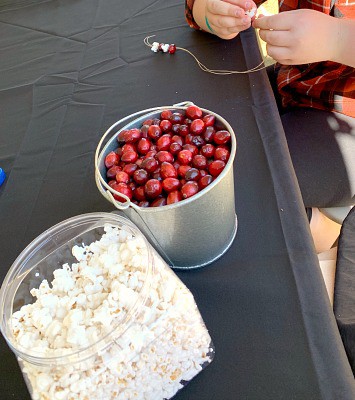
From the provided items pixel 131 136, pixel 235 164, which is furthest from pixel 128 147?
pixel 235 164

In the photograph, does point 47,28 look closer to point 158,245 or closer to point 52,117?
point 52,117

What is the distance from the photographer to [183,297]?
15.3 inches

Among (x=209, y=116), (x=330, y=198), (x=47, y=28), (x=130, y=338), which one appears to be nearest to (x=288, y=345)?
(x=130, y=338)

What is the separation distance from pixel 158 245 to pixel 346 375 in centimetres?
22

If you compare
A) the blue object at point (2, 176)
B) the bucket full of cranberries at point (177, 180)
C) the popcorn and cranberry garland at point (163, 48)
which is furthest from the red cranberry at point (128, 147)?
the popcorn and cranberry garland at point (163, 48)

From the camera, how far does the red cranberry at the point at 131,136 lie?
50 cm

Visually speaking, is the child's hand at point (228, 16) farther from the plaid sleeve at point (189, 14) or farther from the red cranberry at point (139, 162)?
the red cranberry at point (139, 162)

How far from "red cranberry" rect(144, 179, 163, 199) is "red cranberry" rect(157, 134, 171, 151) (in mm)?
64

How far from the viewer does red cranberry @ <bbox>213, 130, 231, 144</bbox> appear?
18.3 inches

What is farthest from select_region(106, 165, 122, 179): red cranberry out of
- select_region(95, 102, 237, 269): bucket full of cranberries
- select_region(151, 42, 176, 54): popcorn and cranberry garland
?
select_region(151, 42, 176, 54): popcorn and cranberry garland

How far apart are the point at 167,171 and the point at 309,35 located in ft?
1.20

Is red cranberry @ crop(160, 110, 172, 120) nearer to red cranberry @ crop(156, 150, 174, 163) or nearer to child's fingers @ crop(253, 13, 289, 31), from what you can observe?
red cranberry @ crop(156, 150, 174, 163)

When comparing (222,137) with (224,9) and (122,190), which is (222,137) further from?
(224,9)

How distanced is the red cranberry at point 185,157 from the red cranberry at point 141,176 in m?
0.04
